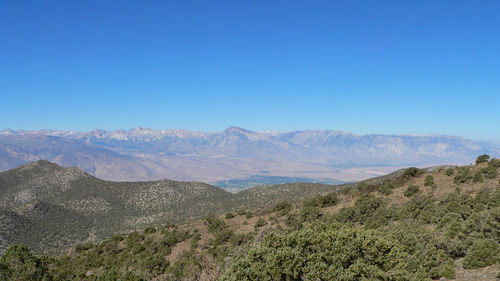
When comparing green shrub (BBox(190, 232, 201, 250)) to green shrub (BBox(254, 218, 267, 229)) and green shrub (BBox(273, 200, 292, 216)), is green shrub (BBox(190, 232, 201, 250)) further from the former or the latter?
green shrub (BBox(273, 200, 292, 216))

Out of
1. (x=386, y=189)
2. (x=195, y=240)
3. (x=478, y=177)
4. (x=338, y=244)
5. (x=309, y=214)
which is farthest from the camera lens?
(x=386, y=189)

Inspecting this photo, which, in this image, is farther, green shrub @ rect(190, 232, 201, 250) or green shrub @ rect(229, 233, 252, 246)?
green shrub @ rect(190, 232, 201, 250)

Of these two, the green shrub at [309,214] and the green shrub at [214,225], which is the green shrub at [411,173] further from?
the green shrub at [214,225]

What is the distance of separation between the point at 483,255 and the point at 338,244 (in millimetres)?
7334

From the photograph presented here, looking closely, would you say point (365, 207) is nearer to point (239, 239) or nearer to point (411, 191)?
point (411, 191)

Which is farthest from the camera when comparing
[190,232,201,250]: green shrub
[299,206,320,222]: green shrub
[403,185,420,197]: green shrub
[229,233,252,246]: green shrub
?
[190,232,201,250]: green shrub

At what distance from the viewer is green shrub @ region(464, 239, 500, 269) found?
47.0ft

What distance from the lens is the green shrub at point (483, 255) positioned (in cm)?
1433

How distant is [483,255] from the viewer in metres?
14.6

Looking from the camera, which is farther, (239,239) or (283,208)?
(283,208)

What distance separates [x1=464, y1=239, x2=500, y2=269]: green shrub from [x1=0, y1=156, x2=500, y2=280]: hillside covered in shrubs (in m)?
0.04

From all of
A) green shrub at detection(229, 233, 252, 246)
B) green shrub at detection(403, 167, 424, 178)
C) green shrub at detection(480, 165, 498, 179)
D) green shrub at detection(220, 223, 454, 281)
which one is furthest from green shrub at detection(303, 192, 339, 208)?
green shrub at detection(220, 223, 454, 281)

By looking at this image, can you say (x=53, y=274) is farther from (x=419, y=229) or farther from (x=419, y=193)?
(x=419, y=193)

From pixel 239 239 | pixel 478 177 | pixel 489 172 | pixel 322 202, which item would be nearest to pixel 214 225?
pixel 239 239
